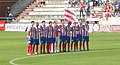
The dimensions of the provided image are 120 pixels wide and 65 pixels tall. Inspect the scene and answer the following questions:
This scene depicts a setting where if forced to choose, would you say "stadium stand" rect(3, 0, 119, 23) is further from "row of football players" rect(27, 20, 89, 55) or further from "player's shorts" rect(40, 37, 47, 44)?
"player's shorts" rect(40, 37, 47, 44)

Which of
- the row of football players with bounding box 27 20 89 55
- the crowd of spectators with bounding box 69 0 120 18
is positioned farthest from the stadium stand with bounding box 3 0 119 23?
the row of football players with bounding box 27 20 89 55

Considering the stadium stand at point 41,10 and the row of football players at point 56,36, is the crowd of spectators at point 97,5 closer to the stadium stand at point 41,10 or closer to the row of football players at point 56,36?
the stadium stand at point 41,10

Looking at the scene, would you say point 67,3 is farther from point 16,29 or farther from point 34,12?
point 16,29

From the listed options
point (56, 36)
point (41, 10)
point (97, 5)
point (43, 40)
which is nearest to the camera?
point (43, 40)

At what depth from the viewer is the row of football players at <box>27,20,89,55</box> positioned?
30.1 meters


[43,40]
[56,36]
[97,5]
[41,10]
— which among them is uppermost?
[97,5]

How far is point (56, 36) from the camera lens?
31750 mm

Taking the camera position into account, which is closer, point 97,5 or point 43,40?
point 43,40

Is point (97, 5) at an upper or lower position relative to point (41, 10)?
upper

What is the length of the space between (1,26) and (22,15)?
5498 millimetres

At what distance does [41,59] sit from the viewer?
88.0ft

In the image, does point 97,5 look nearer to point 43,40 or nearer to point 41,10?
point 41,10

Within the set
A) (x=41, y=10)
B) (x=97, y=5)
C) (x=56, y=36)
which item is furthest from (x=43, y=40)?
(x=41, y=10)

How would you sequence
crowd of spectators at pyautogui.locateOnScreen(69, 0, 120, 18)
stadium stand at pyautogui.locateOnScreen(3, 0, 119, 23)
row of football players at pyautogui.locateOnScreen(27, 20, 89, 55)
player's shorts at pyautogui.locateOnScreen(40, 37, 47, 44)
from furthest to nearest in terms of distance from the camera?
stadium stand at pyautogui.locateOnScreen(3, 0, 119, 23) < crowd of spectators at pyautogui.locateOnScreen(69, 0, 120, 18) < player's shorts at pyautogui.locateOnScreen(40, 37, 47, 44) < row of football players at pyautogui.locateOnScreen(27, 20, 89, 55)
